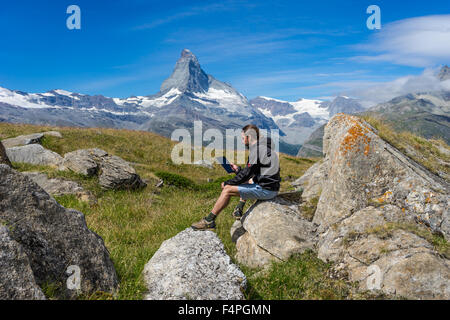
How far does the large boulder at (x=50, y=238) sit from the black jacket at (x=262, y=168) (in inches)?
175

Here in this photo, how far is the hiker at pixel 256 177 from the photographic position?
830cm

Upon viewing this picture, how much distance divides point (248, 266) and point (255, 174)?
2.64 meters

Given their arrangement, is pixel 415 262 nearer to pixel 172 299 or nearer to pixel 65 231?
pixel 172 299

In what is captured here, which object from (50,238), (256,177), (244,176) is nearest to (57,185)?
(244,176)

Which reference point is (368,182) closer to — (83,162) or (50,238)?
(50,238)

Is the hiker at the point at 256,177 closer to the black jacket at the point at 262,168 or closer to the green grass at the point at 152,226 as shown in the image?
the black jacket at the point at 262,168

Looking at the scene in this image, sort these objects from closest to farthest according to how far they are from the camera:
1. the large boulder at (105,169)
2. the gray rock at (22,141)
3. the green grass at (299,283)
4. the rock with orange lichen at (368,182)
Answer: the green grass at (299,283) < the rock with orange lichen at (368,182) < the large boulder at (105,169) < the gray rock at (22,141)

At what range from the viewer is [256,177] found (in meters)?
8.65

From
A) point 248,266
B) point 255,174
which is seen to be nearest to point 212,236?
point 248,266

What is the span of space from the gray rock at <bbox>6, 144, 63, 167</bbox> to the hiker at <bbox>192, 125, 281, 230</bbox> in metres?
12.9

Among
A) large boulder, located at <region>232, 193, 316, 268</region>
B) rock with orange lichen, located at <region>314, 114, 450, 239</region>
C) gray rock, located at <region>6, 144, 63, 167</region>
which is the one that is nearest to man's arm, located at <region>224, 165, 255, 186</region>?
large boulder, located at <region>232, 193, 316, 268</region>

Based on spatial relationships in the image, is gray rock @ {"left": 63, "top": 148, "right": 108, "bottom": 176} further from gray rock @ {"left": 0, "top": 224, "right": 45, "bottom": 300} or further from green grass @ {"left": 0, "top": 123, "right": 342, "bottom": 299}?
gray rock @ {"left": 0, "top": 224, "right": 45, "bottom": 300}

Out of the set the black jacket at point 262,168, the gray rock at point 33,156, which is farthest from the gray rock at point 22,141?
the black jacket at point 262,168
